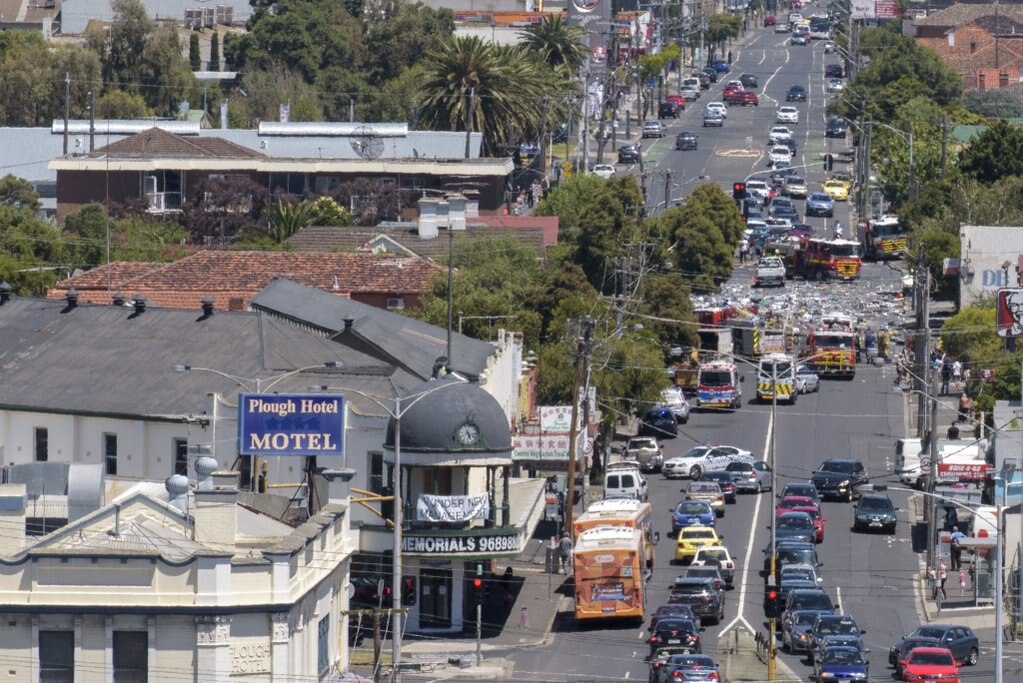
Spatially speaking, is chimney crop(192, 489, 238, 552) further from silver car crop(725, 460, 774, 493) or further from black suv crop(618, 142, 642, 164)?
black suv crop(618, 142, 642, 164)

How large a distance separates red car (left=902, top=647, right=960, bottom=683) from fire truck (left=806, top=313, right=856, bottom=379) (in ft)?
170

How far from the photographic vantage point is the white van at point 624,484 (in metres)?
95.2

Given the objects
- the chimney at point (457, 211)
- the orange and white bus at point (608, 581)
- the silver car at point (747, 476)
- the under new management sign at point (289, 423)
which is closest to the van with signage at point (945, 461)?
the silver car at point (747, 476)

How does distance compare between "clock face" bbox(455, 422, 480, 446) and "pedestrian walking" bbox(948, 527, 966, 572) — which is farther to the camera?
"pedestrian walking" bbox(948, 527, 966, 572)

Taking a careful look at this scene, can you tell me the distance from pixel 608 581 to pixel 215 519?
26.3 metres

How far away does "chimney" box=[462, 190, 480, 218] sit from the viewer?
15212 centimetres

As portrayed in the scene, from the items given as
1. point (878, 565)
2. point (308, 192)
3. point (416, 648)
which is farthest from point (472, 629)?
point (308, 192)

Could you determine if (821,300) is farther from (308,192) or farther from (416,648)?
(416,648)

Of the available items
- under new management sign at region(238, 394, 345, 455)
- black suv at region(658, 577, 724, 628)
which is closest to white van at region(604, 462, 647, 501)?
black suv at region(658, 577, 724, 628)

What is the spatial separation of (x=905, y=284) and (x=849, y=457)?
120 ft

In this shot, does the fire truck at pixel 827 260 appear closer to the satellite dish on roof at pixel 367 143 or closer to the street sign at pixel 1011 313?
the street sign at pixel 1011 313

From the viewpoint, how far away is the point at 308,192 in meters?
168

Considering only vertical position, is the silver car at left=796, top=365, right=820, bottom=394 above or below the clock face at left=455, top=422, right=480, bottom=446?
below

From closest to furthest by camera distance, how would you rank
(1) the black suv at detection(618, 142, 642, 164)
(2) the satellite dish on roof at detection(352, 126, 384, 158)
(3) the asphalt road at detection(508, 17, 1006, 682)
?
(3) the asphalt road at detection(508, 17, 1006, 682) → (2) the satellite dish on roof at detection(352, 126, 384, 158) → (1) the black suv at detection(618, 142, 642, 164)
